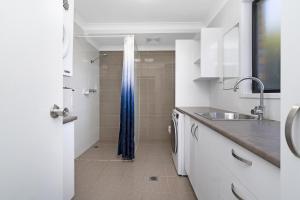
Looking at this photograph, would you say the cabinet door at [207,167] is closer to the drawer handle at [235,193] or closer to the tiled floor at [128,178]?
the drawer handle at [235,193]

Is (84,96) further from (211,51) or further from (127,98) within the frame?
(211,51)

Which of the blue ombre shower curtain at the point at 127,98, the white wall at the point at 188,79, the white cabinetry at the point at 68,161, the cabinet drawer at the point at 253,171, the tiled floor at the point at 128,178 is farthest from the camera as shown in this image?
the white wall at the point at 188,79

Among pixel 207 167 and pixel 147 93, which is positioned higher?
pixel 147 93

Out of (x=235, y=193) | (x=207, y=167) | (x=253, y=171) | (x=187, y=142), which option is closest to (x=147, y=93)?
(x=187, y=142)

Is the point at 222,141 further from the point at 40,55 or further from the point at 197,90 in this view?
the point at 197,90

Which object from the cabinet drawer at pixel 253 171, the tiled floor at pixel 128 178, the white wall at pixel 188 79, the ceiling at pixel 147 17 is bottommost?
the tiled floor at pixel 128 178

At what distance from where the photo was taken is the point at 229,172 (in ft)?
3.74

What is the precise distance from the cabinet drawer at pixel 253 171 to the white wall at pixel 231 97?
0.81 metres

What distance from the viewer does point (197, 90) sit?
12.1ft

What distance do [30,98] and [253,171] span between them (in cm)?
99

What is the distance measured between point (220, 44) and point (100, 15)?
2016 millimetres

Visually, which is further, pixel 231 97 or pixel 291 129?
pixel 231 97

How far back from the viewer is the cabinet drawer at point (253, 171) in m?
0.72

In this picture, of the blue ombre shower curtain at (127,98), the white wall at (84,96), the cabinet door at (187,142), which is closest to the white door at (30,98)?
the cabinet door at (187,142)
